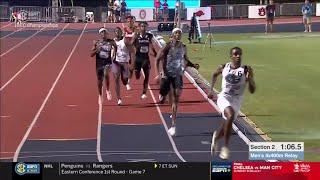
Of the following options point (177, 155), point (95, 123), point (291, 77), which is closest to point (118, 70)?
point (95, 123)

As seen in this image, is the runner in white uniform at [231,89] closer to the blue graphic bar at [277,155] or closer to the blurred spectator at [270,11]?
the blue graphic bar at [277,155]

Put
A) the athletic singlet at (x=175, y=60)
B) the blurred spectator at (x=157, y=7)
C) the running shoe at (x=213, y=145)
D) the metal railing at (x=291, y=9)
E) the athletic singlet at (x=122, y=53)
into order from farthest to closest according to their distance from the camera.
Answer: the athletic singlet at (x=122, y=53) → the metal railing at (x=291, y=9) → the athletic singlet at (x=175, y=60) → the blurred spectator at (x=157, y=7) → the running shoe at (x=213, y=145)

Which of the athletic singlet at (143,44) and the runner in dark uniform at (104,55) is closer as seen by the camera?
the runner in dark uniform at (104,55)

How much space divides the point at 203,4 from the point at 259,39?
217cm

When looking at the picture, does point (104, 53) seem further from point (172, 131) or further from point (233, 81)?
point (233, 81)

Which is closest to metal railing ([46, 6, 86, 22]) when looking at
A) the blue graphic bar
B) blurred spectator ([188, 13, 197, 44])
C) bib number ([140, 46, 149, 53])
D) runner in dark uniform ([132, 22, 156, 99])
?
runner in dark uniform ([132, 22, 156, 99])

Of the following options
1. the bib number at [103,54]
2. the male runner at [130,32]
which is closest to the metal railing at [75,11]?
the male runner at [130,32]

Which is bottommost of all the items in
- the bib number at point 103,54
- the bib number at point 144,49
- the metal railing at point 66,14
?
the bib number at point 103,54

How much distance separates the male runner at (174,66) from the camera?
23.2 ft

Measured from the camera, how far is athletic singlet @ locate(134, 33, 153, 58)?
7762mm

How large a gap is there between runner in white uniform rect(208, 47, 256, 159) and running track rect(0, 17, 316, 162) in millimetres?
101

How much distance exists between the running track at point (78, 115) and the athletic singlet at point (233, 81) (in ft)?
1.14

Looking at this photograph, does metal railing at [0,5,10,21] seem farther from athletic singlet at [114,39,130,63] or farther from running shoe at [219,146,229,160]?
running shoe at [219,146,229,160]

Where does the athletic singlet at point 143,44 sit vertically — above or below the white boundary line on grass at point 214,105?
above
